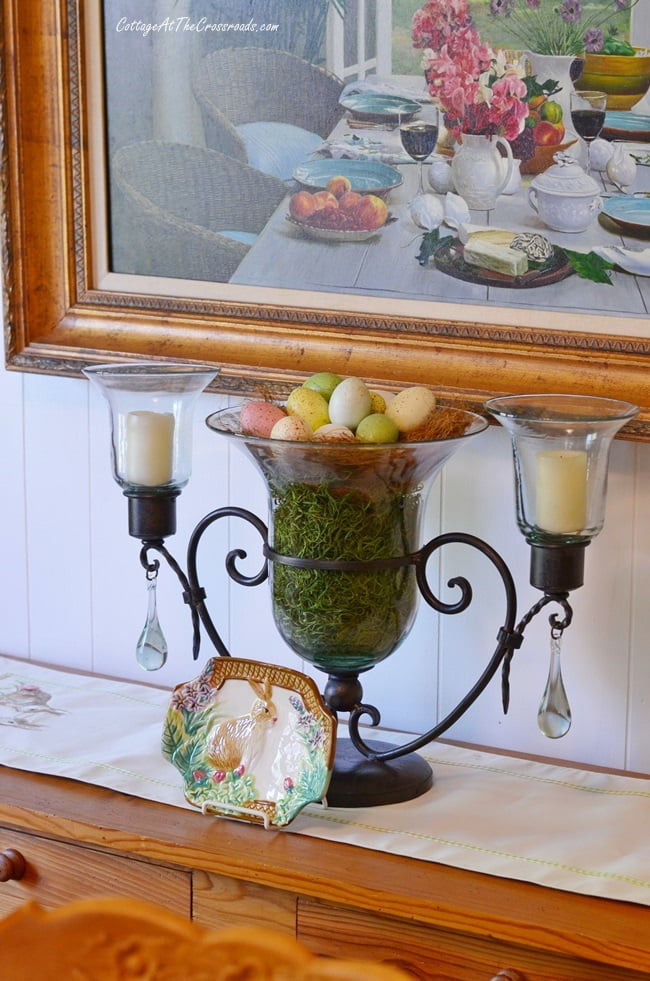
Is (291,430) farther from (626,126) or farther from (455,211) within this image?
(626,126)

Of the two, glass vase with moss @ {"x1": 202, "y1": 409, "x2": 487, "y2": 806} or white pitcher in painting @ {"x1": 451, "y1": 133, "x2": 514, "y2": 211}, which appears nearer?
glass vase with moss @ {"x1": 202, "y1": 409, "x2": 487, "y2": 806}

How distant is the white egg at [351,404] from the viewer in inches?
47.2

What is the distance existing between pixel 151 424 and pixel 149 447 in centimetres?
3

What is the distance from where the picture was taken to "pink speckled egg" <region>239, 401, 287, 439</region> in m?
1.22

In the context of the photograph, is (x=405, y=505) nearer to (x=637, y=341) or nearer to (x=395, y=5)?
(x=637, y=341)

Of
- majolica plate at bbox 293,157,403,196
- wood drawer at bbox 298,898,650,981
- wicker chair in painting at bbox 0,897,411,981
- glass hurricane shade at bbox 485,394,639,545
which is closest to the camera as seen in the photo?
wicker chair in painting at bbox 0,897,411,981

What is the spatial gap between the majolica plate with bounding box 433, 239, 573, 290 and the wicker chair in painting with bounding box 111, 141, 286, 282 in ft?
0.70

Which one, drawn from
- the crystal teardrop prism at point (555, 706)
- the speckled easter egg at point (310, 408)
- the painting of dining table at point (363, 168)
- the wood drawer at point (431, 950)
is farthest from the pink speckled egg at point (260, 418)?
the wood drawer at point (431, 950)

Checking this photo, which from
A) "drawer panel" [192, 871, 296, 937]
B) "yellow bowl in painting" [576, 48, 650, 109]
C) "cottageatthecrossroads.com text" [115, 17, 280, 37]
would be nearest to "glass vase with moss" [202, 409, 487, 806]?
"drawer panel" [192, 871, 296, 937]

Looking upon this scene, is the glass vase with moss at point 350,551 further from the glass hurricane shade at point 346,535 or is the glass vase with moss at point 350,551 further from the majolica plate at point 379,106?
the majolica plate at point 379,106

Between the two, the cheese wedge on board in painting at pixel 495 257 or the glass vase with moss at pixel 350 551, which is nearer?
the glass vase with moss at pixel 350 551

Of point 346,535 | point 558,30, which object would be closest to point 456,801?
point 346,535

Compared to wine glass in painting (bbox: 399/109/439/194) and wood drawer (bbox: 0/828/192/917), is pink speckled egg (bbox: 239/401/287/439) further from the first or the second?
wood drawer (bbox: 0/828/192/917)

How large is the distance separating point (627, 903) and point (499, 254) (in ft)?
2.17
